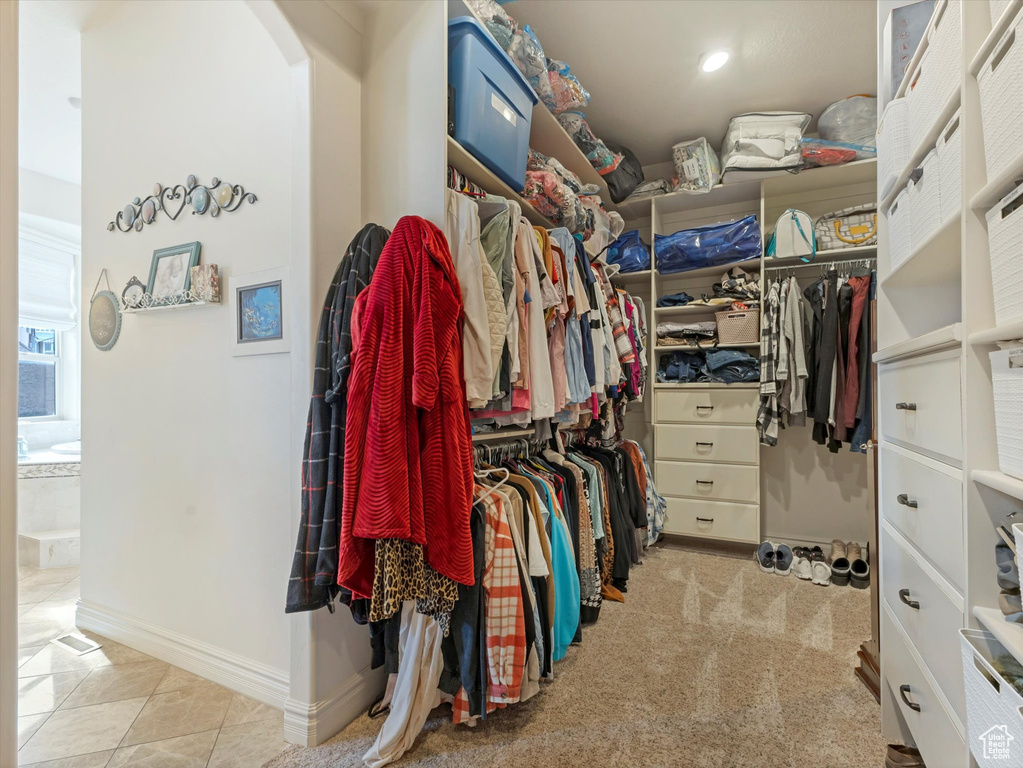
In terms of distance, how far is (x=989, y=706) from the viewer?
0.68m

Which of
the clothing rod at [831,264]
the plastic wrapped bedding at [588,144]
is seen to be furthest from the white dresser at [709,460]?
the plastic wrapped bedding at [588,144]

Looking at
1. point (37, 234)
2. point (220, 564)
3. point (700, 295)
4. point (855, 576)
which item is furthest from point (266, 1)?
point (37, 234)

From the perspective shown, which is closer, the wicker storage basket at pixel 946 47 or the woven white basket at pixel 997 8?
the woven white basket at pixel 997 8

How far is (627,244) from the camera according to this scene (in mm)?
3150

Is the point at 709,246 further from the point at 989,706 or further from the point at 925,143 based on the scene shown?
the point at 989,706

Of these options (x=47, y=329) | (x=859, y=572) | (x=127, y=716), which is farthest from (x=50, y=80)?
(x=859, y=572)

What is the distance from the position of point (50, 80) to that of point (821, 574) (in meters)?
4.86

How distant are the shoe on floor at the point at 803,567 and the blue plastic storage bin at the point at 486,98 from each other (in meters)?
2.55

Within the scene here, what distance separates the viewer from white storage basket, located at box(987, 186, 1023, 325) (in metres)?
0.69

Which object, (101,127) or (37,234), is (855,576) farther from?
(37,234)

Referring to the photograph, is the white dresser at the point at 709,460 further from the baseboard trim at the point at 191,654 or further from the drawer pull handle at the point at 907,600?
the baseboard trim at the point at 191,654

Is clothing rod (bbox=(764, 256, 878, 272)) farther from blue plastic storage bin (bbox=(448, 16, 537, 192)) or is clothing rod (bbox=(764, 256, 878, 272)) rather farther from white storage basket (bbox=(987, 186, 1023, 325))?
white storage basket (bbox=(987, 186, 1023, 325))

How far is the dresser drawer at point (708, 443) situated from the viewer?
2.82 metres

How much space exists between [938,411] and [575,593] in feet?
4.05
